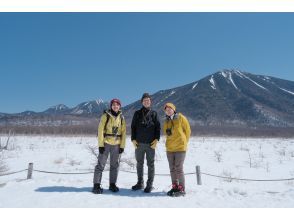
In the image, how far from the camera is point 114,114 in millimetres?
7086

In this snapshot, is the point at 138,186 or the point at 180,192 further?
the point at 138,186

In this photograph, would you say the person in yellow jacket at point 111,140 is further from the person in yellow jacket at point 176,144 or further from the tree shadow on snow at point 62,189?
the person in yellow jacket at point 176,144

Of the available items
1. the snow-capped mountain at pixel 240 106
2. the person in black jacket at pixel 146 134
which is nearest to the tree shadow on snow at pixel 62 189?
the person in black jacket at pixel 146 134

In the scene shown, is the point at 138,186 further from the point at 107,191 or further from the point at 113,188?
the point at 107,191

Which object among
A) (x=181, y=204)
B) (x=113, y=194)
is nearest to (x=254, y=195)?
(x=181, y=204)

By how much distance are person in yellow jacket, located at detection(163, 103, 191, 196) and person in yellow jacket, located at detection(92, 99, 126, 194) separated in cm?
100

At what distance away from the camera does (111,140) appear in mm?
7008

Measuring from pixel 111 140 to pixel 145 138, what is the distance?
0.72 m

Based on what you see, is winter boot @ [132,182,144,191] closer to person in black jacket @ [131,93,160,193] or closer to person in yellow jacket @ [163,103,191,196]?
person in black jacket @ [131,93,160,193]

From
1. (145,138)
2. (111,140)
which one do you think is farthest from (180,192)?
(111,140)

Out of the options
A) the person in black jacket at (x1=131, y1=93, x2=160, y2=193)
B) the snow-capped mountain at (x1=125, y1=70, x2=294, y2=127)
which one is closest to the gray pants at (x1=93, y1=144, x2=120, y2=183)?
the person in black jacket at (x1=131, y1=93, x2=160, y2=193)

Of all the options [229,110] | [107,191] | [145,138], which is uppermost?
[229,110]
